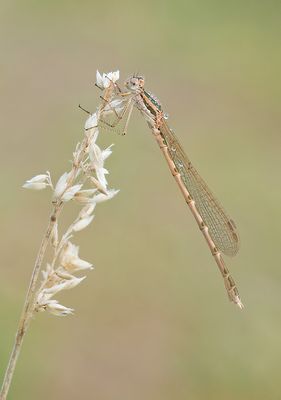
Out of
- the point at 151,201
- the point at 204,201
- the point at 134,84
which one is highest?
the point at 151,201

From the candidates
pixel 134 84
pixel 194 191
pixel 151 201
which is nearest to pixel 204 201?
pixel 194 191

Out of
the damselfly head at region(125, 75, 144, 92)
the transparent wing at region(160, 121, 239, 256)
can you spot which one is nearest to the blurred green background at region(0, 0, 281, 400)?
the transparent wing at region(160, 121, 239, 256)

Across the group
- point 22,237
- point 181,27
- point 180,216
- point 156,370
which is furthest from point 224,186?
point 181,27

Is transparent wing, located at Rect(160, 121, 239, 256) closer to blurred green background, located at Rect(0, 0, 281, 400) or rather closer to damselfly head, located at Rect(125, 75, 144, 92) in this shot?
damselfly head, located at Rect(125, 75, 144, 92)

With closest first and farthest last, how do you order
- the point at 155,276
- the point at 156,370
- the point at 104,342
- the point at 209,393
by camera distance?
the point at 209,393, the point at 156,370, the point at 104,342, the point at 155,276

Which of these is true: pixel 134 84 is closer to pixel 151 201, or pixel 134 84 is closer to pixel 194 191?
pixel 194 191

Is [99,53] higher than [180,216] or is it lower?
higher

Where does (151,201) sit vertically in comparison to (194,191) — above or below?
above

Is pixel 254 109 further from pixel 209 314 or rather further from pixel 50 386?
pixel 50 386
